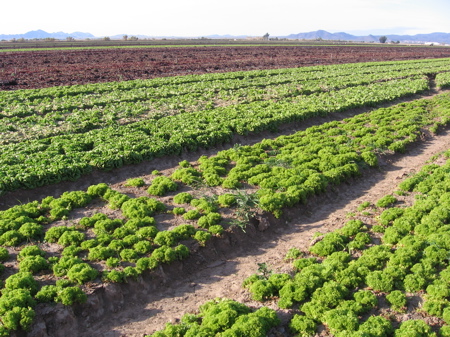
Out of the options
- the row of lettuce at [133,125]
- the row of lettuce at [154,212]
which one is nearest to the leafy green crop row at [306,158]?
the row of lettuce at [154,212]

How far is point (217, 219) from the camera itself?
41.1ft

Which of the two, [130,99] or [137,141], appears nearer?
[137,141]

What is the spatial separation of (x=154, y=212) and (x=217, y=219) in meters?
2.39

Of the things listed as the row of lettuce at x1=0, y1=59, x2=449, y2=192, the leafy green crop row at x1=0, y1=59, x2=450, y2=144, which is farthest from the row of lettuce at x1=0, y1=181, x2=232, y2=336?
the leafy green crop row at x1=0, y1=59, x2=450, y2=144

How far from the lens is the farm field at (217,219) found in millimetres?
8820

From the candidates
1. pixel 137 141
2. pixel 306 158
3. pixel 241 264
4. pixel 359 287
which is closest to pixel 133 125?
pixel 137 141

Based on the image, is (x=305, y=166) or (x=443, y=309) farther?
(x=305, y=166)

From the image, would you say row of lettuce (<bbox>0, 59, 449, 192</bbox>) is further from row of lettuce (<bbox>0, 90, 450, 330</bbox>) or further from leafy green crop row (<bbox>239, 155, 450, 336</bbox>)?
leafy green crop row (<bbox>239, 155, 450, 336</bbox>)

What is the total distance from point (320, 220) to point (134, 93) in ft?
72.5

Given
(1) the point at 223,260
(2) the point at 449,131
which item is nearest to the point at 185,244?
(1) the point at 223,260

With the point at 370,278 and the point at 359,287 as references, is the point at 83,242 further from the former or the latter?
the point at 370,278

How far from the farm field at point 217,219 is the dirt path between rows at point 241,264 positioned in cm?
5

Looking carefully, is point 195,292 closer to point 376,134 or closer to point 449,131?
point 376,134

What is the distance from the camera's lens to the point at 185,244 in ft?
37.6
